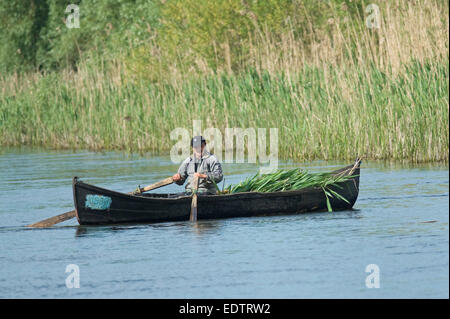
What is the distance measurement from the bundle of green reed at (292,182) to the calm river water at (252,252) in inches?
16.9

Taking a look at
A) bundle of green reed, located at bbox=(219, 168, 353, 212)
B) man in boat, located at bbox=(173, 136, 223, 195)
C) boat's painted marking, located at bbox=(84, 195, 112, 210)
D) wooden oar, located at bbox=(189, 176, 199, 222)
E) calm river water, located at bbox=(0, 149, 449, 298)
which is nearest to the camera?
calm river water, located at bbox=(0, 149, 449, 298)

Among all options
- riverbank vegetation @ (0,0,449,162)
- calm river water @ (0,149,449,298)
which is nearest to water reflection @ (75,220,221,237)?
calm river water @ (0,149,449,298)

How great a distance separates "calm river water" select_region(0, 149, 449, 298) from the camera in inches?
379

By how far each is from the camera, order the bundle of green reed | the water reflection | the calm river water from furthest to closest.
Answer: the bundle of green reed → the water reflection → the calm river water

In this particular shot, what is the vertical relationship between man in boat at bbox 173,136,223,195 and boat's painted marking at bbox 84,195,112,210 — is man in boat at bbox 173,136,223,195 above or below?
above

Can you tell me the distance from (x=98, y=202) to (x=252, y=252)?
9.54 ft

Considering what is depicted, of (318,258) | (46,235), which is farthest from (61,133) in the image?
(318,258)

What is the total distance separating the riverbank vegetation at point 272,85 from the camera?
57.4 ft

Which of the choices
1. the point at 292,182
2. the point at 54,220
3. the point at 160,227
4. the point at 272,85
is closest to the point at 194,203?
the point at 160,227

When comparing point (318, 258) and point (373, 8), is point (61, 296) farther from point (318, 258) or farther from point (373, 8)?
point (373, 8)

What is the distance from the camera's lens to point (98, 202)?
13.3 meters

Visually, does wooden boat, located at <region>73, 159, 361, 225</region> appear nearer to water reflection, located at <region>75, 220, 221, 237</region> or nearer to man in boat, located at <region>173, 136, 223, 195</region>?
water reflection, located at <region>75, 220, 221, 237</region>

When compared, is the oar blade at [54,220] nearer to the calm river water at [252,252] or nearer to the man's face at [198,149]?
the calm river water at [252,252]
